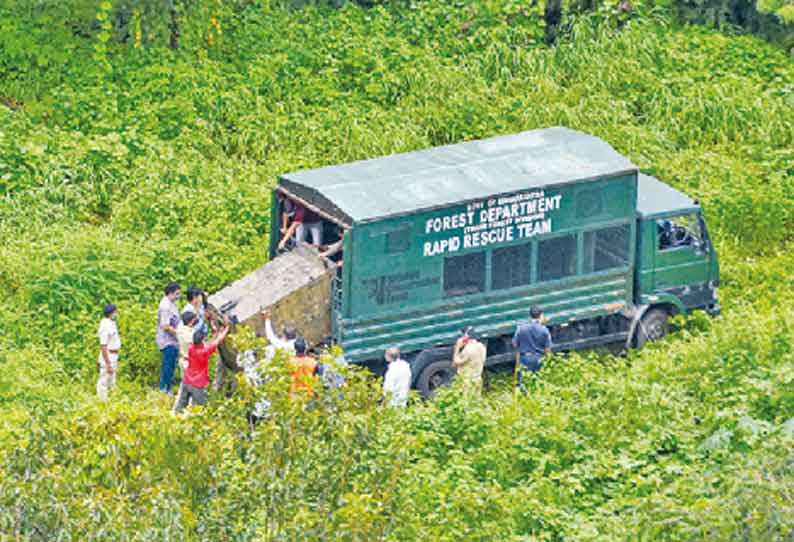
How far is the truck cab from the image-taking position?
19.9m

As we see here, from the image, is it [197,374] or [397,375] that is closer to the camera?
[397,375]

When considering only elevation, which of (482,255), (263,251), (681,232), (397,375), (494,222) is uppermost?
(681,232)

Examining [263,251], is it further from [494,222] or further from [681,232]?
[681,232]

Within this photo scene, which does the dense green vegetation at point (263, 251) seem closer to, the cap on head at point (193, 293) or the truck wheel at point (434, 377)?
the truck wheel at point (434, 377)

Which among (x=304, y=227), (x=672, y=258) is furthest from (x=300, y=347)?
(x=672, y=258)

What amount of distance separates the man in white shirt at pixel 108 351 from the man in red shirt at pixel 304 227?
215 centimetres

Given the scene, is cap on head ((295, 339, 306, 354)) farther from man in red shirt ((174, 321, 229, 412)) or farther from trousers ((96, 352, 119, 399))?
trousers ((96, 352, 119, 399))

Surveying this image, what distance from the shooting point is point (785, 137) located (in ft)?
82.3

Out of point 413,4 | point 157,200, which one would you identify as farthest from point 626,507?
point 413,4

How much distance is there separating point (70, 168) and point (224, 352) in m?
5.74

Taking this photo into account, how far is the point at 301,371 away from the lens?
14711mm

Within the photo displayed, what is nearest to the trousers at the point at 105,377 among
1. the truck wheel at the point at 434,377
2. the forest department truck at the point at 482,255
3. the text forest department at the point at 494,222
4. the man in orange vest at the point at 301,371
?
the forest department truck at the point at 482,255

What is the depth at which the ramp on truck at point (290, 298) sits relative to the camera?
18.1m

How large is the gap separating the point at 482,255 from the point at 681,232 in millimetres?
2902
